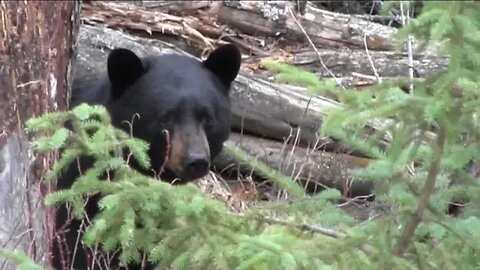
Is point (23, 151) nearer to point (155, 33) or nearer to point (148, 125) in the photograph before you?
point (148, 125)

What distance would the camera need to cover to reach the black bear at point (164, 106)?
5242mm

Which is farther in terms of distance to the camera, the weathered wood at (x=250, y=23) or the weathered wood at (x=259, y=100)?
the weathered wood at (x=250, y=23)

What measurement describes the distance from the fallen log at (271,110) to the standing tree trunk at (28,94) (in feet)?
5.30

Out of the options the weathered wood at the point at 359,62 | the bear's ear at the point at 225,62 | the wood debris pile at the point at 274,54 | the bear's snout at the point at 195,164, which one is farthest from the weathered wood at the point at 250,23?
the bear's snout at the point at 195,164

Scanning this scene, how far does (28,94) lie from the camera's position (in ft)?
16.3

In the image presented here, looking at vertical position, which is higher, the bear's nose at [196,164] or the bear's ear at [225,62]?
the bear's ear at [225,62]

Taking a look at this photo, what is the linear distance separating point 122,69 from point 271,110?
1.88 m

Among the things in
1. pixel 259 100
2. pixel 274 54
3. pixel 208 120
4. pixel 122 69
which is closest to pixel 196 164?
pixel 208 120

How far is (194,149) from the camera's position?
507cm

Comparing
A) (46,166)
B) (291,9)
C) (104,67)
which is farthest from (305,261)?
(291,9)

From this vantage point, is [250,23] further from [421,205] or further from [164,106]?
[421,205]

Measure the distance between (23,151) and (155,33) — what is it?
317 cm

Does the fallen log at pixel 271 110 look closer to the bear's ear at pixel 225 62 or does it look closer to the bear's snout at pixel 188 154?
the bear's ear at pixel 225 62

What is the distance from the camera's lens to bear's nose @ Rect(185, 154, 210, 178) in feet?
16.4
